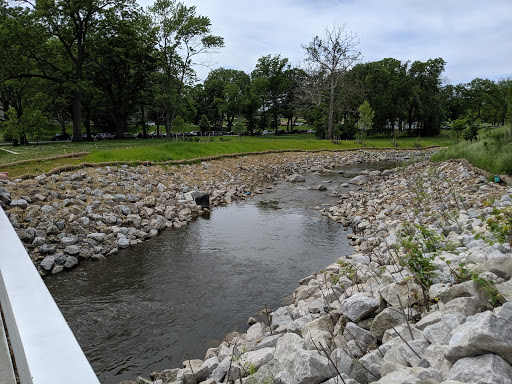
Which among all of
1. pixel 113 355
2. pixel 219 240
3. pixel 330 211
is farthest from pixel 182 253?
pixel 330 211

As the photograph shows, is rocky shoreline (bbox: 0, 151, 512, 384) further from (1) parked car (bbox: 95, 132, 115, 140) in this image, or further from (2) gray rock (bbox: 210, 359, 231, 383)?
(1) parked car (bbox: 95, 132, 115, 140)

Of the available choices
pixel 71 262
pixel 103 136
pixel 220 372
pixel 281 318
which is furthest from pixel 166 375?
pixel 103 136

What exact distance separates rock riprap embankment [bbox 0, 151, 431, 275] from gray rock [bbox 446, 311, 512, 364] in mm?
8666

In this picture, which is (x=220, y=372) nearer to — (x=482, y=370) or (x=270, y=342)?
(x=270, y=342)

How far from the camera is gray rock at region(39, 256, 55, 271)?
8.40 m

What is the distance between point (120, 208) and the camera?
39.2 ft

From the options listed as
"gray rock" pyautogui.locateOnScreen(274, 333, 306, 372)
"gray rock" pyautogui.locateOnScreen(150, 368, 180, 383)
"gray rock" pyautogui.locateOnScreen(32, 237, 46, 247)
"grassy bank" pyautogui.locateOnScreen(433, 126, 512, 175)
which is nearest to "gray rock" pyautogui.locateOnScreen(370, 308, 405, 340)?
"gray rock" pyautogui.locateOnScreen(274, 333, 306, 372)

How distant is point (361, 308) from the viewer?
4324mm

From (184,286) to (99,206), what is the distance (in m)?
5.76

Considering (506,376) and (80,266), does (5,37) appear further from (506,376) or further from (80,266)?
(506,376)

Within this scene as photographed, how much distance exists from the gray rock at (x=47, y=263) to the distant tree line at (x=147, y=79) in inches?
713

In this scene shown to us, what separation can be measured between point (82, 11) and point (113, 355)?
33.7 m

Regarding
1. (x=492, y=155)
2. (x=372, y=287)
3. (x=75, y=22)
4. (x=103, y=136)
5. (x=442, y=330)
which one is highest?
(x=75, y=22)

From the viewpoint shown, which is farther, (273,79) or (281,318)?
(273,79)
